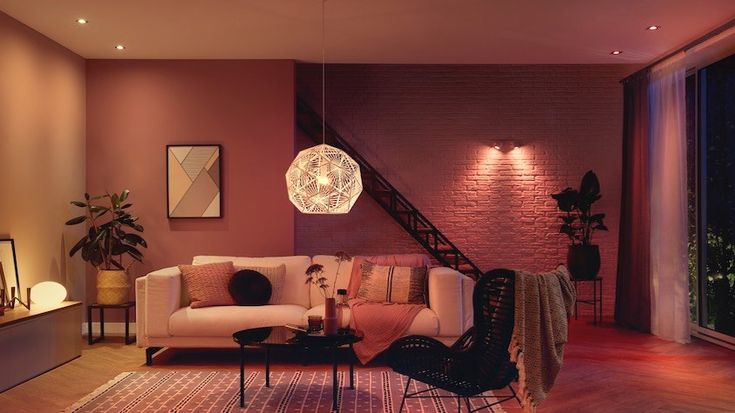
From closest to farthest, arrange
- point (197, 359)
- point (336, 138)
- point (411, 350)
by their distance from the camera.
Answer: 1. point (411, 350)
2. point (197, 359)
3. point (336, 138)

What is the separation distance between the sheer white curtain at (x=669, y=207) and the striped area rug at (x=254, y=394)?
2.93 m

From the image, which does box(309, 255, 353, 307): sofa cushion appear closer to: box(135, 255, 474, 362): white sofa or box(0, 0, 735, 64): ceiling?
box(135, 255, 474, 362): white sofa

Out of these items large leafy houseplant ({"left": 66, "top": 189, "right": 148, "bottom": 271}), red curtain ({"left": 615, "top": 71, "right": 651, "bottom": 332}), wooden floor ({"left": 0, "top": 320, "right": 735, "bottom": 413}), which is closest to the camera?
wooden floor ({"left": 0, "top": 320, "right": 735, "bottom": 413})

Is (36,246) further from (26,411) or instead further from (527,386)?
(527,386)

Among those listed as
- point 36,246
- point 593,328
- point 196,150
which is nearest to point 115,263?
point 36,246

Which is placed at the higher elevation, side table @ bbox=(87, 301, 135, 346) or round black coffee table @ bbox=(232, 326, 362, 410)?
round black coffee table @ bbox=(232, 326, 362, 410)

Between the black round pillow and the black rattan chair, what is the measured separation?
2211 millimetres

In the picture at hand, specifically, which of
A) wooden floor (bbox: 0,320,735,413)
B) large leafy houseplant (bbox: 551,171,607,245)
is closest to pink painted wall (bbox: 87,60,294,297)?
wooden floor (bbox: 0,320,735,413)

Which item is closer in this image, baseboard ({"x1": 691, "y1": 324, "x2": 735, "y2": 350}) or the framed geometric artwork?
baseboard ({"x1": 691, "y1": 324, "x2": 735, "y2": 350})

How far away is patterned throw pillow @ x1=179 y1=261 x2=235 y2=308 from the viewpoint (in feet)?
17.1

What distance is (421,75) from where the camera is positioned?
790cm

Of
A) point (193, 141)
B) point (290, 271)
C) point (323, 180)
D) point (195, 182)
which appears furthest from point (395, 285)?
point (193, 141)

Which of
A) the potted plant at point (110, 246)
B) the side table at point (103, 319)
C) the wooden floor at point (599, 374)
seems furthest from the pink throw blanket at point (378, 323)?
the potted plant at point (110, 246)

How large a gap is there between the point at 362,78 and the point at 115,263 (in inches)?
148
